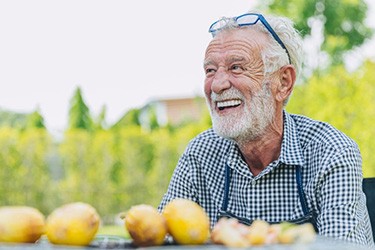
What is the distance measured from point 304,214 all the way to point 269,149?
0.26 meters

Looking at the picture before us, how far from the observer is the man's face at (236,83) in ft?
7.00

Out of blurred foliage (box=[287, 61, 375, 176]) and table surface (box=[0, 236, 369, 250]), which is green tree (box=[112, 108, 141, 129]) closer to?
blurred foliage (box=[287, 61, 375, 176])

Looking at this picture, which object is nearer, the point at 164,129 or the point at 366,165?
the point at 366,165

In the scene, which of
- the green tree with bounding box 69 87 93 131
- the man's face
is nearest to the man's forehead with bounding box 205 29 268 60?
the man's face

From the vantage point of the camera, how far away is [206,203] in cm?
229

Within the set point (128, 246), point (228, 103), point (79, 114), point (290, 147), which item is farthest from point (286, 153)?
point (79, 114)

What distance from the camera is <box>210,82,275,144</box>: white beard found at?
2.16 m

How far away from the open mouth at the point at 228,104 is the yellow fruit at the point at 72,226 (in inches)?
37.4

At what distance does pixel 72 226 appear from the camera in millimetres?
Result: 1226

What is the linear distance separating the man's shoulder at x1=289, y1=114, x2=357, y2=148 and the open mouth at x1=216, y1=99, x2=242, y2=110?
0.74 feet

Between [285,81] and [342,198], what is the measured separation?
55 cm

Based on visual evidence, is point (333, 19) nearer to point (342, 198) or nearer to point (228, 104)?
point (228, 104)

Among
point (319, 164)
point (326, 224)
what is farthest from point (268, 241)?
point (319, 164)

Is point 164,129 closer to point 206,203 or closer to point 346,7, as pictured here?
point 346,7
